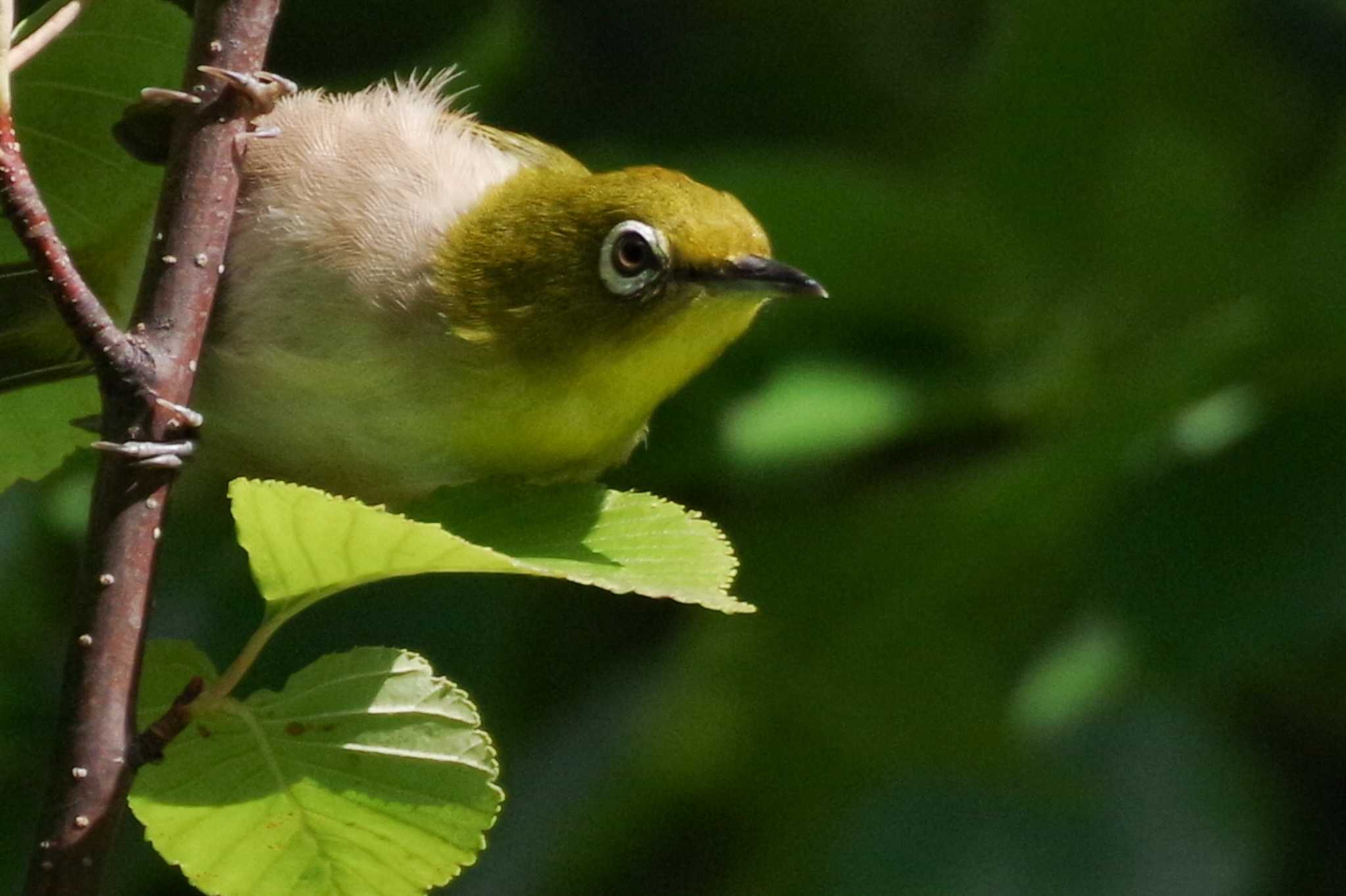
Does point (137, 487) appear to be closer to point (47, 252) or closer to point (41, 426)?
point (47, 252)

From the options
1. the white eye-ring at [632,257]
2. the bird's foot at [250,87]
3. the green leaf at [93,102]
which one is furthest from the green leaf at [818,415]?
the bird's foot at [250,87]

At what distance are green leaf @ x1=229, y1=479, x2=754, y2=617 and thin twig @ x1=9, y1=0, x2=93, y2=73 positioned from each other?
0.59m

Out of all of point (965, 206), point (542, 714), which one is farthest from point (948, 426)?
point (542, 714)

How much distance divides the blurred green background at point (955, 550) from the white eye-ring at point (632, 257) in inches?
29.4

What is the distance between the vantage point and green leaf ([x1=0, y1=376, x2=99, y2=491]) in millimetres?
2584

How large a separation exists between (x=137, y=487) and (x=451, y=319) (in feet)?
2.72

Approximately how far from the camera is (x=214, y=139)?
213cm

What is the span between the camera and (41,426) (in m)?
2.62

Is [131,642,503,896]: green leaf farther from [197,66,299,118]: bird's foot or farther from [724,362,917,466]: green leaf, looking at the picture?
[724,362,917,466]: green leaf

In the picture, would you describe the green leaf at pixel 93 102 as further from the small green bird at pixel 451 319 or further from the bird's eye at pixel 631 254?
the bird's eye at pixel 631 254

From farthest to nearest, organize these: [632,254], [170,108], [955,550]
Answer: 1. [955,550]
2. [632,254]
3. [170,108]

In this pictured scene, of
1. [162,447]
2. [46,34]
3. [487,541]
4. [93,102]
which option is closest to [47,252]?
[162,447]

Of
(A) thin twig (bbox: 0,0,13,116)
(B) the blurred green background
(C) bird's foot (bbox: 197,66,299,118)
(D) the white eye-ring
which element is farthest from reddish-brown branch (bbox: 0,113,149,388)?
(B) the blurred green background

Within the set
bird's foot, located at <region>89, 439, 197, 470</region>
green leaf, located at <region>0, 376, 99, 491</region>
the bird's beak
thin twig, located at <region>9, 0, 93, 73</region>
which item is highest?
thin twig, located at <region>9, 0, 93, 73</region>
